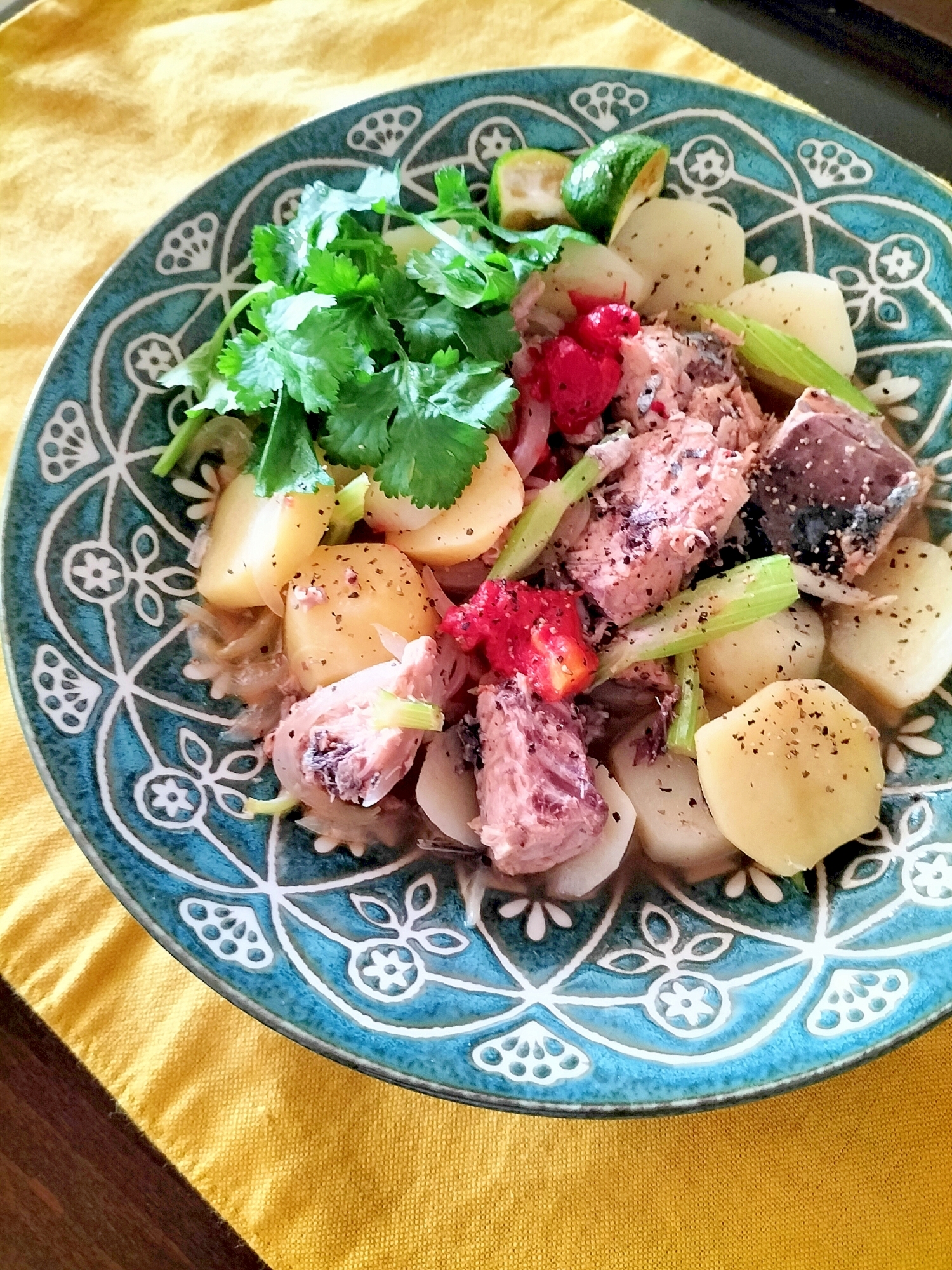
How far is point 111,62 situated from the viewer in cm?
261

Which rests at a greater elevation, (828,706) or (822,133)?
(822,133)

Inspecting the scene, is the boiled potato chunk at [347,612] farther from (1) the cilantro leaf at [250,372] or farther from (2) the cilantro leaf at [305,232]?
(2) the cilantro leaf at [305,232]

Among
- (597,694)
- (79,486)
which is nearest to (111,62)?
(79,486)

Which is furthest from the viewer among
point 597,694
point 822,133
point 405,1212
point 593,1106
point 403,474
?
point 822,133

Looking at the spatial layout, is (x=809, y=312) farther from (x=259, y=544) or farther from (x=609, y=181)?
(x=259, y=544)

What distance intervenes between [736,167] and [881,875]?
156 cm

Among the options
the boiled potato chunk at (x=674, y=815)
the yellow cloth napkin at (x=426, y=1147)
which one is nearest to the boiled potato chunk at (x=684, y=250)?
the boiled potato chunk at (x=674, y=815)

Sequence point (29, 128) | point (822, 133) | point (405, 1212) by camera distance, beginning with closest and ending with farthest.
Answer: point (405, 1212), point (822, 133), point (29, 128)

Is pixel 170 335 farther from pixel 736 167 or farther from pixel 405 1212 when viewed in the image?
pixel 405 1212

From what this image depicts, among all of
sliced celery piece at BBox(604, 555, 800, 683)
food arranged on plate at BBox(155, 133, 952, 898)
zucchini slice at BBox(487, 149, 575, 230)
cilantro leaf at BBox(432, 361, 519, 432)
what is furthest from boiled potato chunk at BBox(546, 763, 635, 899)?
zucchini slice at BBox(487, 149, 575, 230)

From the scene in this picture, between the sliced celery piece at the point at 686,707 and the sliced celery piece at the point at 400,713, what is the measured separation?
1.55 feet

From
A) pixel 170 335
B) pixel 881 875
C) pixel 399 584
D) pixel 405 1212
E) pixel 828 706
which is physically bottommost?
pixel 405 1212

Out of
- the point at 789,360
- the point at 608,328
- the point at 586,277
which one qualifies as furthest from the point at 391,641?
the point at 789,360

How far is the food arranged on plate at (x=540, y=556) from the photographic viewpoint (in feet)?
5.76
